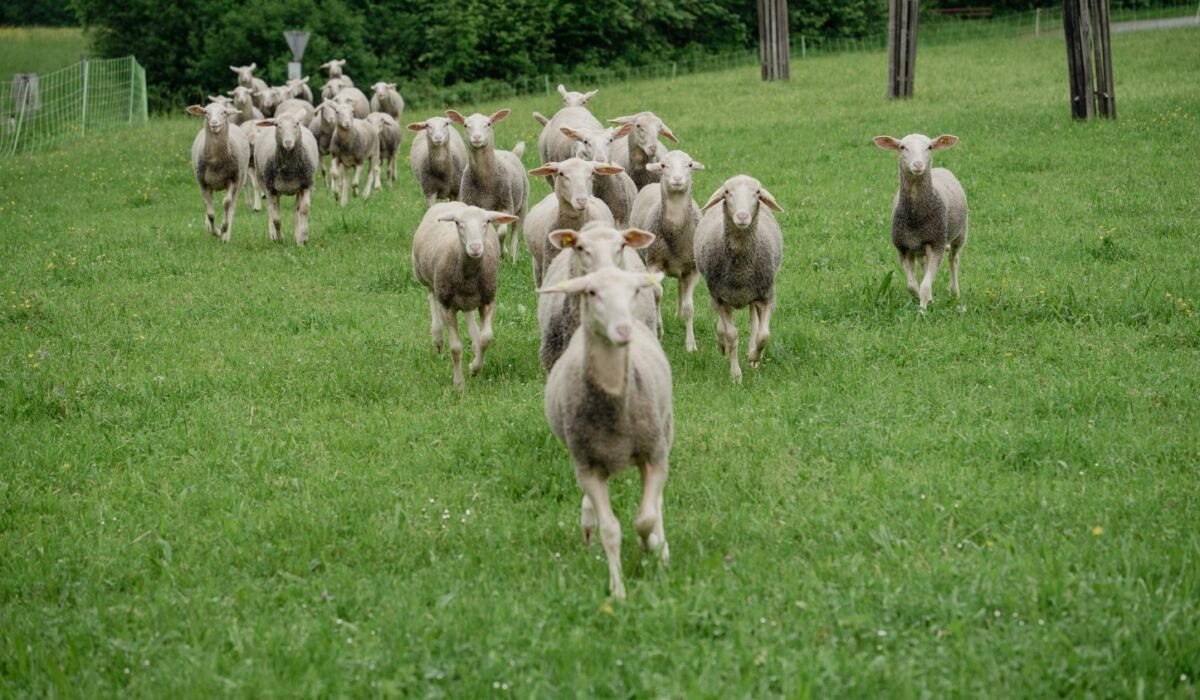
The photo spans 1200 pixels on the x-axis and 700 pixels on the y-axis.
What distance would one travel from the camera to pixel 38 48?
52.7 meters

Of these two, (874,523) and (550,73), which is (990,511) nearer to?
(874,523)

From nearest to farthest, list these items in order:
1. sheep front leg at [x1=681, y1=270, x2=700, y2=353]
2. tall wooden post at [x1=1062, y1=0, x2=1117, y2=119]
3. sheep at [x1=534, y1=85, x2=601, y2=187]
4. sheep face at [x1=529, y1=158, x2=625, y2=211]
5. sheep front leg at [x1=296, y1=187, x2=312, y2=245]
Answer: sheep face at [x1=529, y1=158, x2=625, y2=211] → sheep front leg at [x1=681, y1=270, x2=700, y2=353] → sheep at [x1=534, y1=85, x2=601, y2=187] → sheep front leg at [x1=296, y1=187, x2=312, y2=245] → tall wooden post at [x1=1062, y1=0, x2=1117, y2=119]

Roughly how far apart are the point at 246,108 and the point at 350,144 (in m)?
5.17

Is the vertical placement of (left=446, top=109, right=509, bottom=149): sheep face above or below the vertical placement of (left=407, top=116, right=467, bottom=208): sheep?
above

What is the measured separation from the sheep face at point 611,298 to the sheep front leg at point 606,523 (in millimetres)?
606

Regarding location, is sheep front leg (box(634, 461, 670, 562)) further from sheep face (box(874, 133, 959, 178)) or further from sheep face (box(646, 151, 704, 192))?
sheep face (box(874, 133, 959, 178))

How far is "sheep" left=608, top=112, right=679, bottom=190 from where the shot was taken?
1119cm

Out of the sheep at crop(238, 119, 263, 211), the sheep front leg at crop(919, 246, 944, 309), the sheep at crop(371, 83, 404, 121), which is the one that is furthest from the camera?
the sheep at crop(371, 83, 404, 121)

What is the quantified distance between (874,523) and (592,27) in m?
42.9

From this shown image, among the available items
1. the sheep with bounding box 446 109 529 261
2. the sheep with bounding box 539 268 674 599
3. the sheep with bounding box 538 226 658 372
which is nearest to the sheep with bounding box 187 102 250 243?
the sheep with bounding box 446 109 529 261

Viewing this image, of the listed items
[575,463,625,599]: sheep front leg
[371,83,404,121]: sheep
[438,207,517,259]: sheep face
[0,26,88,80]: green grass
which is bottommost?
[575,463,625,599]: sheep front leg

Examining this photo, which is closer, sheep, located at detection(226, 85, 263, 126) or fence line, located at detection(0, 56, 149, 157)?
sheep, located at detection(226, 85, 263, 126)

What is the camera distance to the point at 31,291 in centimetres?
1205

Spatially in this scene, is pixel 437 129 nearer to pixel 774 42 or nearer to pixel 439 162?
pixel 439 162
